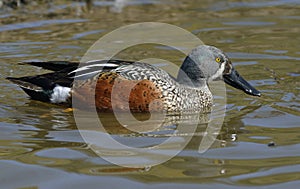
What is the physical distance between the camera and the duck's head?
24.1 feet

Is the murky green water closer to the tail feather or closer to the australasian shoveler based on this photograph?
the tail feather

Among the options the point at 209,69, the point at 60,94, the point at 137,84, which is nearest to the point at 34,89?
the point at 60,94

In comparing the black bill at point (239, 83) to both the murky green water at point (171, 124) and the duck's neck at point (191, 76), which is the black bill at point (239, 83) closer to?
the murky green water at point (171, 124)

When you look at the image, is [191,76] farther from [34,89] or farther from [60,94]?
[34,89]

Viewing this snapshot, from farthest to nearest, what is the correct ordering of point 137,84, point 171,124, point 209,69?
point 209,69, point 137,84, point 171,124

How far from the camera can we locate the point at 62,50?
9.74 m

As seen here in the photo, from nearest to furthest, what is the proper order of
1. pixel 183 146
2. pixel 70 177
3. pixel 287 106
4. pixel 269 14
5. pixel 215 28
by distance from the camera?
pixel 70 177 < pixel 183 146 < pixel 287 106 < pixel 215 28 < pixel 269 14

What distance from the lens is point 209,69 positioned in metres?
7.39

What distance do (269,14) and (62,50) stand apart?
151 inches

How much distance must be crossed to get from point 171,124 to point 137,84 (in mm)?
656

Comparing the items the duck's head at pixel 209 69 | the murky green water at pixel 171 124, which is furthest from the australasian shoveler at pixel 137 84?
the murky green water at pixel 171 124

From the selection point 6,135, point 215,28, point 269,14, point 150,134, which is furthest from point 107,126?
point 269,14

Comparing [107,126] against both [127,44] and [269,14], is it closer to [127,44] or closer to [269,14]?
[127,44]

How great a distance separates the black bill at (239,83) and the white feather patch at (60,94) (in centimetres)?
172
